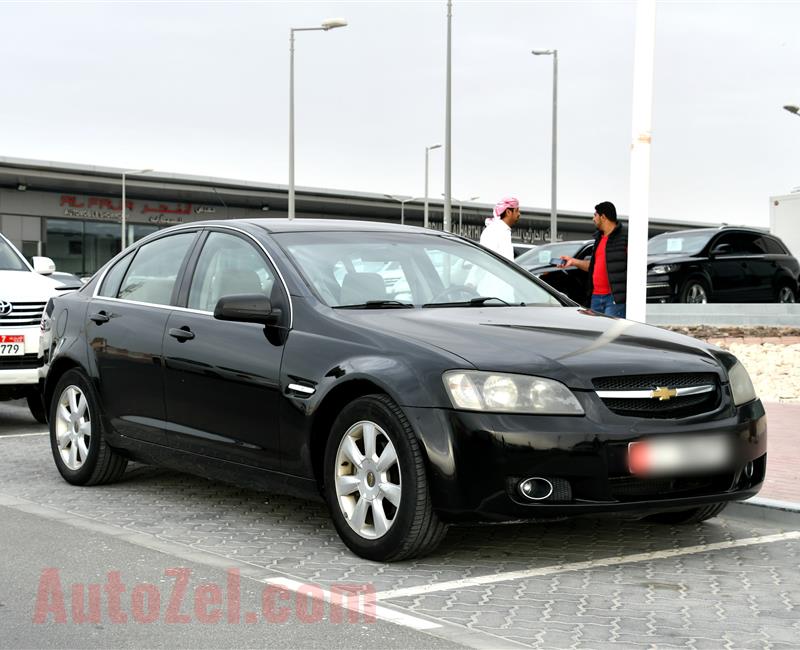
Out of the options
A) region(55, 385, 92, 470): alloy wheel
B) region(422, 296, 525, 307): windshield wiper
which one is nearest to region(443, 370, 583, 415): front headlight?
region(422, 296, 525, 307): windshield wiper

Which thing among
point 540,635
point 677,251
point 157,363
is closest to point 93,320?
point 157,363

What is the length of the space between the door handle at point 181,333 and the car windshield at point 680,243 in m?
14.3

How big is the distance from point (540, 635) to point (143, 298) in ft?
12.3

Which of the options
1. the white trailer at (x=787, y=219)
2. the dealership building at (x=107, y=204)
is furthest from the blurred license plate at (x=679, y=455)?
the dealership building at (x=107, y=204)

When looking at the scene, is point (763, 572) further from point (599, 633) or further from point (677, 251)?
point (677, 251)

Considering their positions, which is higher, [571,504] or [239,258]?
[239,258]

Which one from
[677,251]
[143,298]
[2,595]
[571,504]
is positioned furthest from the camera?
[677,251]

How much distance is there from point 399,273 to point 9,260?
644 cm

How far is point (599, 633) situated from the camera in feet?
15.4

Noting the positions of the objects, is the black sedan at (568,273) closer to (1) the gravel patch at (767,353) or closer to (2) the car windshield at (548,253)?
(2) the car windshield at (548,253)

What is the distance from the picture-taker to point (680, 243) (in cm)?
2080

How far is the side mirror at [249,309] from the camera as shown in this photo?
20.7 ft

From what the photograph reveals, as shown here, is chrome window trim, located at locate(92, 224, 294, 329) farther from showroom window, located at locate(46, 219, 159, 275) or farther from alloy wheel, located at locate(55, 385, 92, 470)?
showroom window, located at locate(46, 219, 159, 275)

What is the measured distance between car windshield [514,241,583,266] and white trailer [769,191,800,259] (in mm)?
7561
